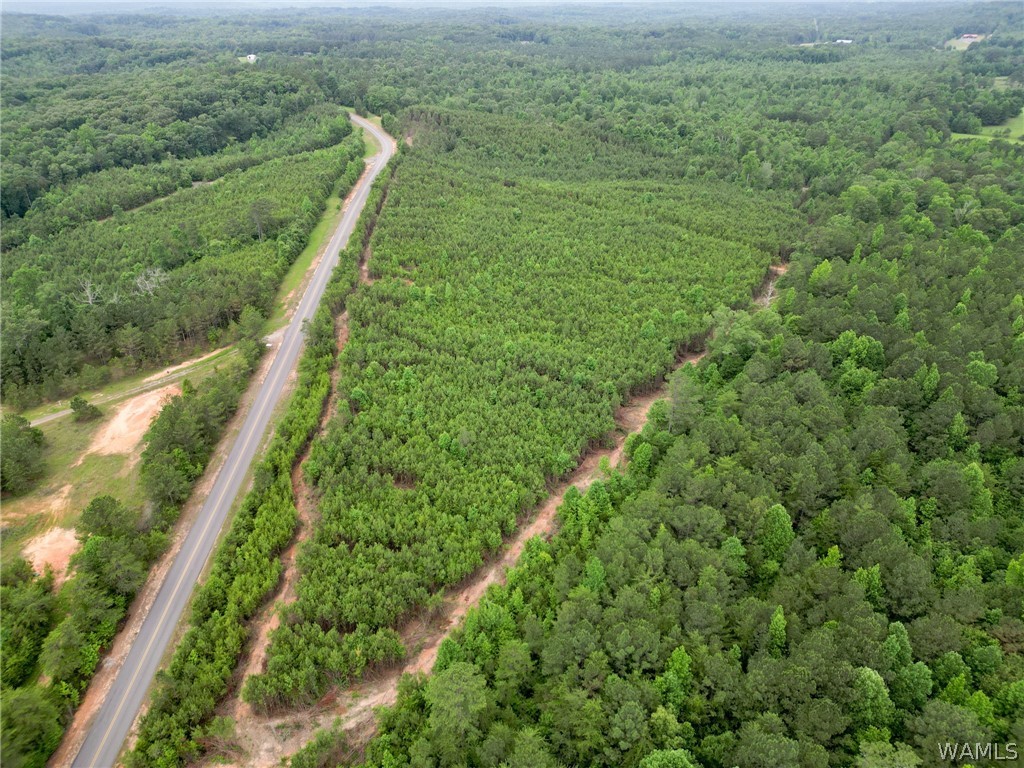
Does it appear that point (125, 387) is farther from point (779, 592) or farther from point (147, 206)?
point (779, 592)

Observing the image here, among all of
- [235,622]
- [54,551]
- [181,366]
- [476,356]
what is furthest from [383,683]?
[181,366]

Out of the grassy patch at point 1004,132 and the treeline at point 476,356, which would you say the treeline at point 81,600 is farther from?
the grassy patch at point 1004,132

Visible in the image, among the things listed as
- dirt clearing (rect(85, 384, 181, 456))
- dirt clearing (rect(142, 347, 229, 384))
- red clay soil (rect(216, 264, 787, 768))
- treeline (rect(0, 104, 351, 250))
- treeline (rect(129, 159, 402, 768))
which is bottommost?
red clay soil (rect(216, 264, 787, 768))

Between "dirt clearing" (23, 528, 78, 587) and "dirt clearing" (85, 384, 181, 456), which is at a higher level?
"dirt clearing" (85, 384, 181, 456)

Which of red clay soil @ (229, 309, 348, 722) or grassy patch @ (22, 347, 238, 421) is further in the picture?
grassy patch @ (22, 347, 238, 421)

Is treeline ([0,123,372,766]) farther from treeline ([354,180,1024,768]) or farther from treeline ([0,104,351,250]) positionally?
treeline ([0,104,351,250])

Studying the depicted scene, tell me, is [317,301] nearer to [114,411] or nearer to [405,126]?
[114,411]

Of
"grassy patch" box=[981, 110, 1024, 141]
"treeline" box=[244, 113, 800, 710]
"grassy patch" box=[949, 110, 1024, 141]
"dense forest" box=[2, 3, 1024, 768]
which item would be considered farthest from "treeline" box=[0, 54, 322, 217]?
"grassy patch" box=[981, 110, 1024, 141]
